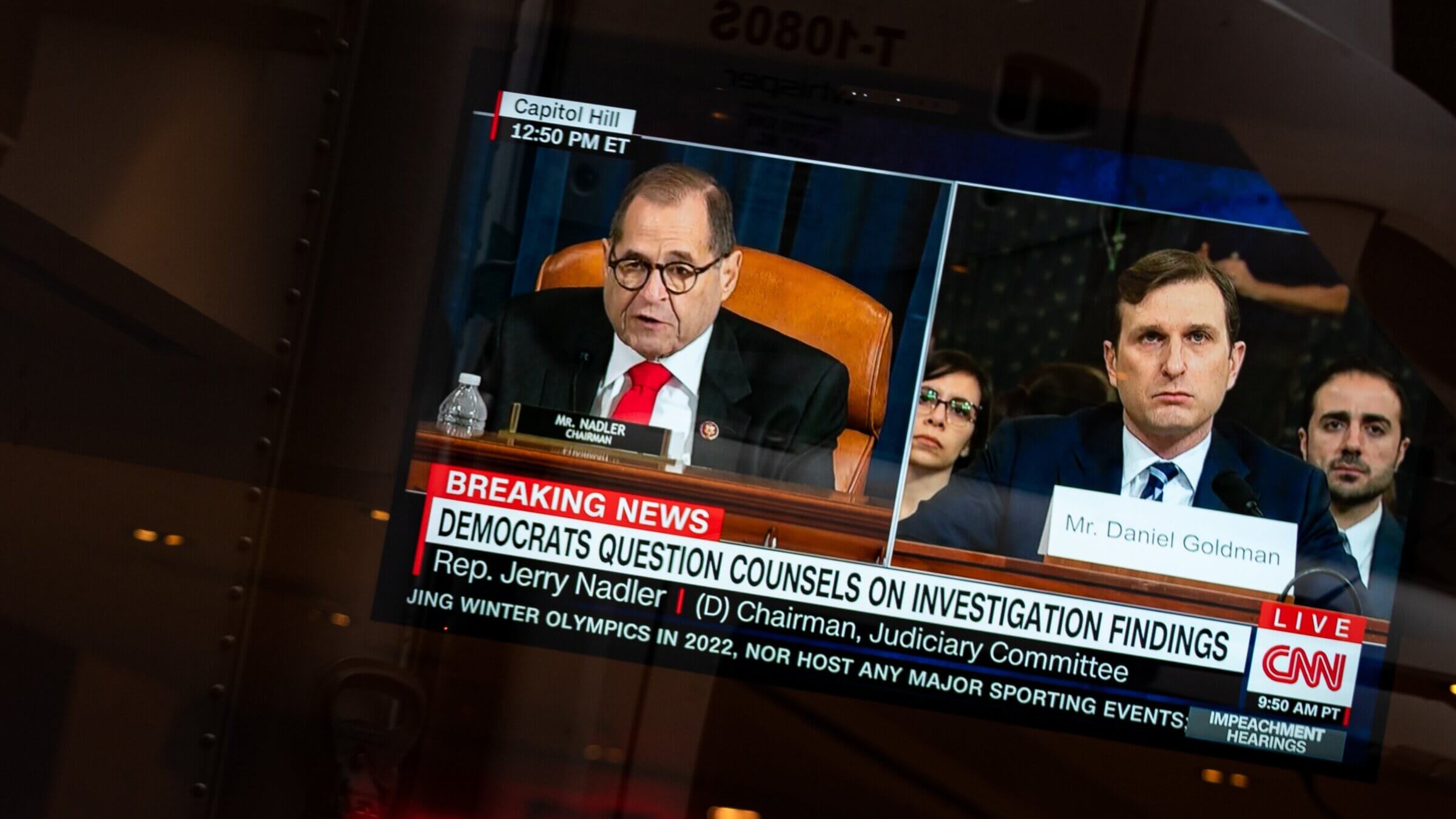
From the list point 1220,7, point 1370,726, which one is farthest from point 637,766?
point 1220,7

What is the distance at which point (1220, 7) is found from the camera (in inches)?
62.4

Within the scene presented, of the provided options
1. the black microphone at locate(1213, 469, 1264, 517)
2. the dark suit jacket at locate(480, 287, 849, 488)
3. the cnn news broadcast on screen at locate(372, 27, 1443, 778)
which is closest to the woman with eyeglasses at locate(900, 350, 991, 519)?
the cnn news broadcast on screen at locate(372, 27, 1443, 778)

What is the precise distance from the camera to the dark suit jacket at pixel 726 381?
157 centimetres

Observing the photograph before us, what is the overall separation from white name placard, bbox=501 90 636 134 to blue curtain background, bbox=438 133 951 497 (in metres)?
0.04

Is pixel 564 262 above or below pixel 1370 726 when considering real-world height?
above

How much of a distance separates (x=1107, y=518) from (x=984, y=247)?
40cm

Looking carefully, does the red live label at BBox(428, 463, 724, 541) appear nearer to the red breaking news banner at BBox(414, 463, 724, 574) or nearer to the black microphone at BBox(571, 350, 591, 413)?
the red breaking news banner at BBox(414, 463, 724, 574)

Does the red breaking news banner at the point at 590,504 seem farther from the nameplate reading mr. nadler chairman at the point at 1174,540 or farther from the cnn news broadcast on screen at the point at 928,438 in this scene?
the nameplate reading mr. nadler chairman at the point at 1174,540

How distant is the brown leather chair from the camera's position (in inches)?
62.0

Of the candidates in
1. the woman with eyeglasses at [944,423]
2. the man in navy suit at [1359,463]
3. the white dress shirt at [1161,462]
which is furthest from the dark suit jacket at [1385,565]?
the woman with eyeglasses at [944,423]

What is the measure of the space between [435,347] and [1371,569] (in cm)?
131

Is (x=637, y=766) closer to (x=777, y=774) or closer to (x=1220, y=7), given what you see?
(x=777, y=774)

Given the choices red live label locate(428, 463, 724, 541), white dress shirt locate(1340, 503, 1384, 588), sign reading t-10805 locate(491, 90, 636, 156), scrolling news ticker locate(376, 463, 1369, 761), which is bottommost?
scrolling news ticker locate(376, 463, 1369, 761)

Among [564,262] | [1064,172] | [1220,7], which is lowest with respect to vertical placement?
[564,262]
